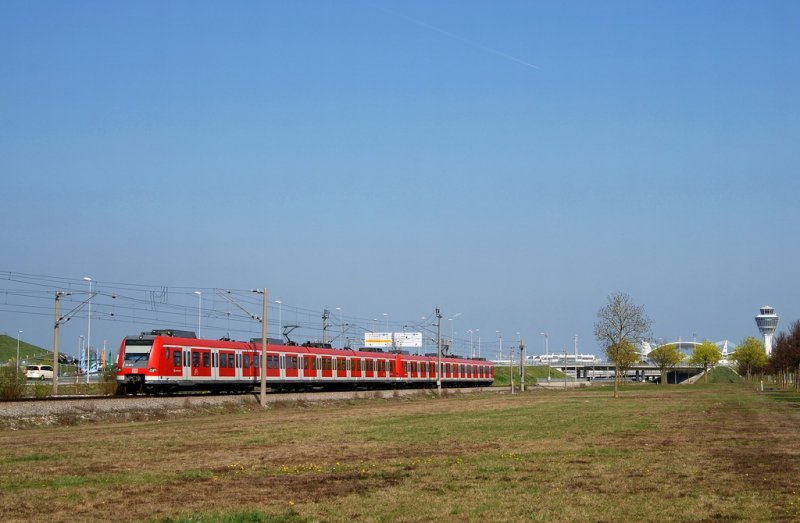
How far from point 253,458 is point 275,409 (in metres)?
32.3

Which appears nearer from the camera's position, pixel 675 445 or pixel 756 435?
pixel 675 445

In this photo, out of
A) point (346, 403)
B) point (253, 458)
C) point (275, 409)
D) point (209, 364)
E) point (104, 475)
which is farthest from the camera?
point (346, 403)

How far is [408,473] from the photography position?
20.5m

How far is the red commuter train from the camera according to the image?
5616 centimetres

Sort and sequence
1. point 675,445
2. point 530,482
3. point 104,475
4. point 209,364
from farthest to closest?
point 209,364 → point 675,445 → point 104,475 → point 530,482

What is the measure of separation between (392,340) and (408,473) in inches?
6513

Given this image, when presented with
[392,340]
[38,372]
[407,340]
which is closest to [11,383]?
[38,372]

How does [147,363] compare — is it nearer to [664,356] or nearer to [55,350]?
[55,350]

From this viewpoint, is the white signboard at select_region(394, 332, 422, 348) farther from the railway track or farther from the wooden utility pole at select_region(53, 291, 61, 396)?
the wooden utility pole at select_region(53, 291, 61, 396)

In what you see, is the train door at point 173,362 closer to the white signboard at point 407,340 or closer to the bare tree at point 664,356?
the bare tree at point 664,356

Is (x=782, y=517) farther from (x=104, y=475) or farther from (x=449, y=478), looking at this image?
(x=104, y=475)

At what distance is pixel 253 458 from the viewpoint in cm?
2417

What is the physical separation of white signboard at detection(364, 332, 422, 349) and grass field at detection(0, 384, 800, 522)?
495 feet

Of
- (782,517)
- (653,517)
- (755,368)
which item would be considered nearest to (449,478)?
(653,517)
